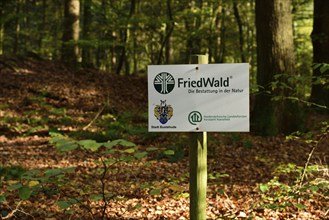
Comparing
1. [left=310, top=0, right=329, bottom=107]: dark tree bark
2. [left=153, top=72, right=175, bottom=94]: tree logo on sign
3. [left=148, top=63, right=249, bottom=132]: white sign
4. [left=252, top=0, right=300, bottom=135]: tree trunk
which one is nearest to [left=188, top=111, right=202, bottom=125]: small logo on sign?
[left=148, top=63, right=249, bottom=132]: white sign

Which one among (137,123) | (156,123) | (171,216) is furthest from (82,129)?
(156,123)

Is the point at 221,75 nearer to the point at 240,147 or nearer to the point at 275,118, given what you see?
the point at 240,147

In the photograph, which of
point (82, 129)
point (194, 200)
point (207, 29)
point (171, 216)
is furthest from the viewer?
point (207, 29)

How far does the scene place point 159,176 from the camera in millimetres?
6047

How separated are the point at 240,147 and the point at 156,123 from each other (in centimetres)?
534

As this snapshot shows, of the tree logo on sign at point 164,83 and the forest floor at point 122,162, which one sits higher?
the tree logo on sign at point 164,83

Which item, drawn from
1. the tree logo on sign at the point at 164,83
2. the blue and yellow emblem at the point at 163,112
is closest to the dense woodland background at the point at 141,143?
the blue and yellow emblem at the point at 163,112

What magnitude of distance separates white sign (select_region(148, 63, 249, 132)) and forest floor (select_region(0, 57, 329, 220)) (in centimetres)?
28

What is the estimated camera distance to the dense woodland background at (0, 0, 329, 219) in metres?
3.79

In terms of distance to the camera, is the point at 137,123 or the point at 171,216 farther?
the point at 137,123

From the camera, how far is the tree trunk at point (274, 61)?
25.9 ft

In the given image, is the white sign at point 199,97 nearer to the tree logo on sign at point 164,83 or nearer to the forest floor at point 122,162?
the tree logo on sign at point 164,83

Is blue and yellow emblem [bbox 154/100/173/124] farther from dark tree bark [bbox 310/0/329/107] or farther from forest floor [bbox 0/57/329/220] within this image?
dark tree bark [bbox 310/0/329/107]

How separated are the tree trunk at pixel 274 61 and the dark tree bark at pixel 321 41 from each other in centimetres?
382
